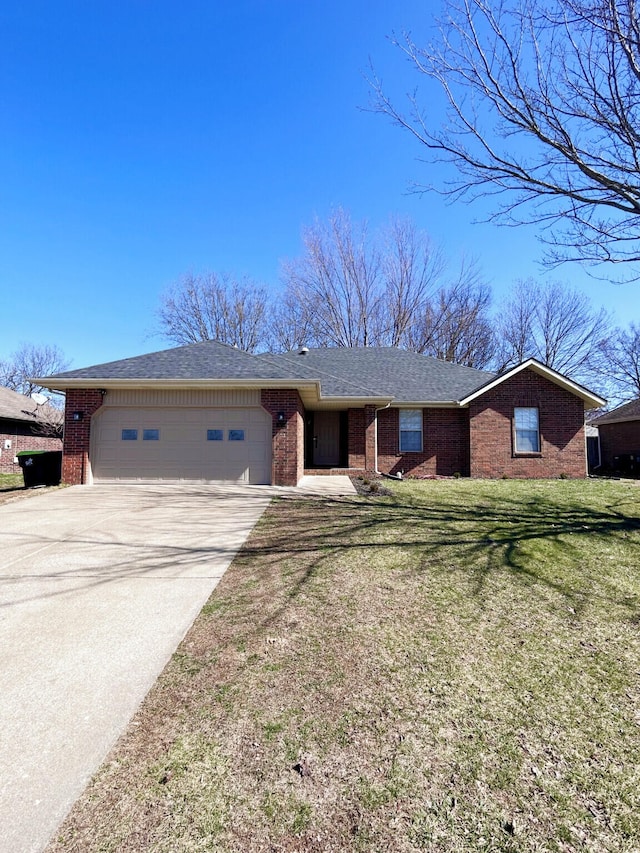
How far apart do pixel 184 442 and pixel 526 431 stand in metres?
11.3

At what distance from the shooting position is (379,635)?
11.0ft

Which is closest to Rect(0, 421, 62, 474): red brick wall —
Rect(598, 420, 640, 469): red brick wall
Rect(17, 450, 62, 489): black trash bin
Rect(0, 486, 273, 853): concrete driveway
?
Rect(17, 450, 62, 489): black trash bin

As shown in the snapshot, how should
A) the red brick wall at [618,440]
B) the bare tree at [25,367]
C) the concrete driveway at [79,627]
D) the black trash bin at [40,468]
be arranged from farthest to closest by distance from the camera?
the bare tree at [25,367] < the red brick wall at [618,440] < the black trash bin at [40,468] < the concrete driveway at [79,627]

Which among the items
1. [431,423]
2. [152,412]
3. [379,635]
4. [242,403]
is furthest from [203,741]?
[431,423]

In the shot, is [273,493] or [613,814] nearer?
[613,814]

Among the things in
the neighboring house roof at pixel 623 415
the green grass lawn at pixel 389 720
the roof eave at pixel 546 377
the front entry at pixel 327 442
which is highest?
the roof eave at pixel 546 377

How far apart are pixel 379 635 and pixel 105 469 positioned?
1028 centimetres

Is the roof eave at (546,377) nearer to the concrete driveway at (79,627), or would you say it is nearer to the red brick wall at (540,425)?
the red brick wall at (540,425)

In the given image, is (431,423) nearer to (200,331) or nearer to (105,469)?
(105,469)

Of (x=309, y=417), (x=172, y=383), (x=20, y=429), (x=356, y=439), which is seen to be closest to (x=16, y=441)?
(x=20, y=429)

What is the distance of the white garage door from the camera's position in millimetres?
11422

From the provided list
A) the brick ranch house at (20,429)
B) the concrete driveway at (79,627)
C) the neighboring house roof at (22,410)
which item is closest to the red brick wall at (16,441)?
the brick ranch house at (20,429)

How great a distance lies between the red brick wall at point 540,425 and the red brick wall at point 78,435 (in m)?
11.8

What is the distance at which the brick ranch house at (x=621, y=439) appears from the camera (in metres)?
18.4
